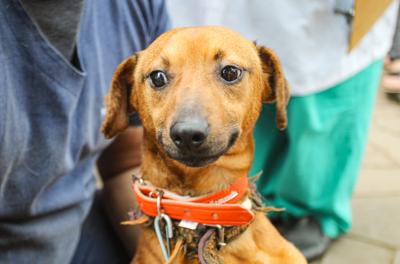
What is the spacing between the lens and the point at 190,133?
109 centimetres

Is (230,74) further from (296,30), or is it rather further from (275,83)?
(296,30)

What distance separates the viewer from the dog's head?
3.74 ft

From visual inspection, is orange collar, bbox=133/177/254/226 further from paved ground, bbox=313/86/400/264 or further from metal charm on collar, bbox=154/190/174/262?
paved ground, bbox=313/86/400/264

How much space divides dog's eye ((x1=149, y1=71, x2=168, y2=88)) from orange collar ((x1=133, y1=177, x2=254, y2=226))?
0.27 m

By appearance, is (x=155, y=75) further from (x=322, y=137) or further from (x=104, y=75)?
(x=322, y=137)

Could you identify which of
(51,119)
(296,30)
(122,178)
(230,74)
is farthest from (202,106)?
(296,30)

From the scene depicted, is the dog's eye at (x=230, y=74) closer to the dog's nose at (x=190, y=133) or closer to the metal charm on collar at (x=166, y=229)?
the dog's nose at (x=190, y=133)

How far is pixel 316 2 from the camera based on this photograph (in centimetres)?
200

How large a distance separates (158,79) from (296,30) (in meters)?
0.93

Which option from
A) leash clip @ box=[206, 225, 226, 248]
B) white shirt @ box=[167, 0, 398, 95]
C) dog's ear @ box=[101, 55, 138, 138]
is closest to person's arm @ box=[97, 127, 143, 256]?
dog's ear @ box=[101, 55, 138, 138]

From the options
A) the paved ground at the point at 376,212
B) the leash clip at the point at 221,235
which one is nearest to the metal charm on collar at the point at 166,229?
the leash clip at the point at 221,235

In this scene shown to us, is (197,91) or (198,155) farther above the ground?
(197,91)

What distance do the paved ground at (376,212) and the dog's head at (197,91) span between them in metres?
1.20

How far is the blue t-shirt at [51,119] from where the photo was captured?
4.19ft
